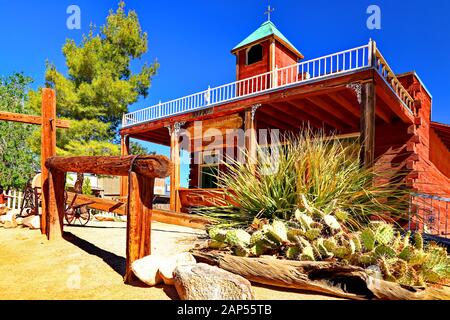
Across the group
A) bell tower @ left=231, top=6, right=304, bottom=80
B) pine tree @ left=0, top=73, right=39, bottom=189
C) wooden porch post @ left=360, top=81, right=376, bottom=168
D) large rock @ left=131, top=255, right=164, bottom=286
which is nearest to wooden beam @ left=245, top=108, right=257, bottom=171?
wooden porch post @ left=360, top=81, right=376, bottom=168

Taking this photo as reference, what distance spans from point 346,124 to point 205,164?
22.7 feet

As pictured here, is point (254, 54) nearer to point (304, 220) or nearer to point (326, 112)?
point (326, 112)

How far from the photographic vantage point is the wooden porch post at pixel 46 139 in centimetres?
561

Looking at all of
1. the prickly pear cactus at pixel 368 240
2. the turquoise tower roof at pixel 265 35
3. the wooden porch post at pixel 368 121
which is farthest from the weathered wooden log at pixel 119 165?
the turquoise tower roof at pixel 265 35

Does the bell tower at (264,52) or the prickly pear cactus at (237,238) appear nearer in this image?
the prickly pear cactus at (237,238)

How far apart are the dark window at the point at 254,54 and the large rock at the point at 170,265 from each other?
10883 millimetres

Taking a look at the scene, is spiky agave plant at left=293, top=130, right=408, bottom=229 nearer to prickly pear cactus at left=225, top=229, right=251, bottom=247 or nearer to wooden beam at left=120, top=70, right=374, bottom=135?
prickly pear cactus at left=225, top=229, right=251, bottom=247

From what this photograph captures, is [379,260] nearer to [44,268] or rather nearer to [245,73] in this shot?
[44,268]

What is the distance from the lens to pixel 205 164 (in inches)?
556

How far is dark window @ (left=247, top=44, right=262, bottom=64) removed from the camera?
40.2 ft

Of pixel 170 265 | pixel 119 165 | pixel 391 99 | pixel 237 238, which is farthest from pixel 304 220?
pixel 391 99

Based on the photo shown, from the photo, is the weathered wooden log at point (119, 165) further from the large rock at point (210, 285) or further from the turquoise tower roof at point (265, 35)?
the turquoise tower roof at point (265, 35)

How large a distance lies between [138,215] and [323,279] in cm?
197
